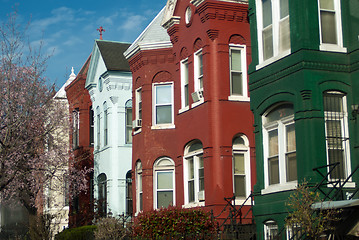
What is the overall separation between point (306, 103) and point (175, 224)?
17.9 ft

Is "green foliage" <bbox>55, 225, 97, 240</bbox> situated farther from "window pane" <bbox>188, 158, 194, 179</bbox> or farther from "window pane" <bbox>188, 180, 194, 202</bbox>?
"window pane" <bbox>188, 158, 194, 179</bbox>

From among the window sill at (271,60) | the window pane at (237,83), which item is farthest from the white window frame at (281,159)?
the window pane at (237,83)

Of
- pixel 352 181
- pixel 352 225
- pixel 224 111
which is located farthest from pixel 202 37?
pixel 352 225

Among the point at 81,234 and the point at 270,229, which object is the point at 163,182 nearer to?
the point at 81,234

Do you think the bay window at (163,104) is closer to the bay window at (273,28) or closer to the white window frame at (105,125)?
the white window frame at (105,125)

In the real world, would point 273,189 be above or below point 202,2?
below

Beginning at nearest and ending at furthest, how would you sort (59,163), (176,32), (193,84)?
(193,84) < (176,32) < (59,163)

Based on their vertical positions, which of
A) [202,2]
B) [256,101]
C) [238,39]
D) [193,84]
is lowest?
[256,101]

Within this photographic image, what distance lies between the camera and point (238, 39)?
810 inches

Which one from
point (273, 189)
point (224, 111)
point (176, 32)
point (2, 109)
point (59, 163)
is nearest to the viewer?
point (273, 189)

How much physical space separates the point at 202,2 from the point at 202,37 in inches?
47.6

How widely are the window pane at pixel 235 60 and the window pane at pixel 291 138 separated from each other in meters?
4.74

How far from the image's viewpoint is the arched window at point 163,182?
923 inches

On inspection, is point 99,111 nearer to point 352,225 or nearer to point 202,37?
point 202,37
